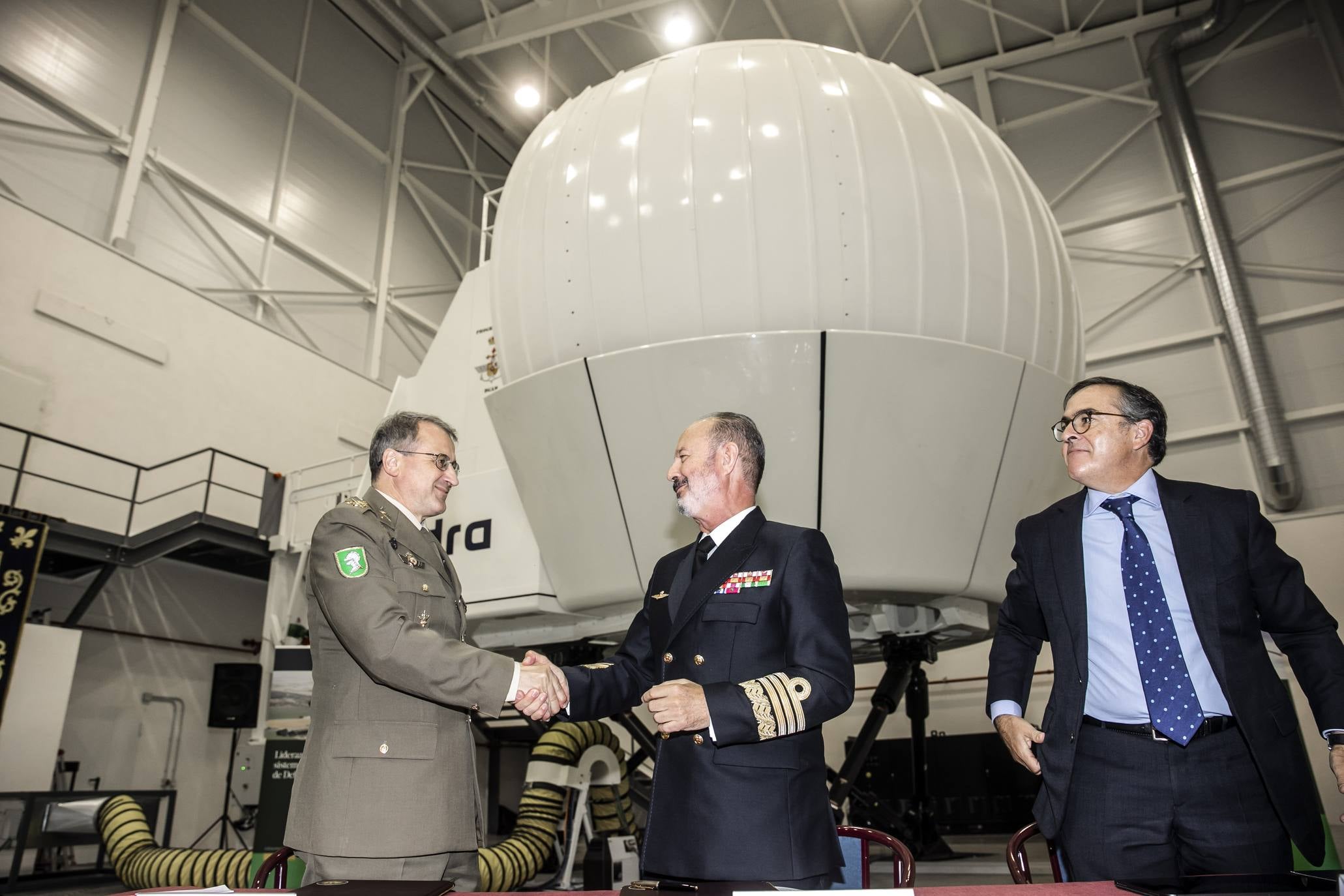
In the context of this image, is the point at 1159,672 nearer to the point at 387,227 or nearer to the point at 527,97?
the point at 387,227

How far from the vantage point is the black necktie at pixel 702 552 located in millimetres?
2168

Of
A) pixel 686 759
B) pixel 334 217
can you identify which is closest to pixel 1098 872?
pixel 686 759

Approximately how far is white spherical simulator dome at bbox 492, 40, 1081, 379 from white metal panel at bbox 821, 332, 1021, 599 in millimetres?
125

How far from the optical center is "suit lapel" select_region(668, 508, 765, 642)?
6.68ft

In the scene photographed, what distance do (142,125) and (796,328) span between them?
11076 millimetres

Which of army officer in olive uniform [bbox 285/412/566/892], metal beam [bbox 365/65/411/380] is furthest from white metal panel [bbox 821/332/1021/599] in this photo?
metal beam [bbox 365/65/411/380]

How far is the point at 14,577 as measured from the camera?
746cm

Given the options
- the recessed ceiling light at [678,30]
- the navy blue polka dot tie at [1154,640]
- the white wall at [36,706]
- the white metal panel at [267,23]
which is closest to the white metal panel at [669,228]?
the navy blue polka dot tie at [1154,640]

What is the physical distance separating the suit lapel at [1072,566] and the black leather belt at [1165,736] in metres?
0.14

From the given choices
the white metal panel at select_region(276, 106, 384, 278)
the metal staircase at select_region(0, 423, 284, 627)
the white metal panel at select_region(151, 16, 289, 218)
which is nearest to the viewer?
the metal staircase at select_region(0, 423, 284, 627)

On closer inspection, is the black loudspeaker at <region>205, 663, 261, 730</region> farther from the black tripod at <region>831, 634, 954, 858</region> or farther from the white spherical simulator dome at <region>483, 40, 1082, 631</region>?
the white spherical simulator dome at <region>483, 40, 1082, 631</region>

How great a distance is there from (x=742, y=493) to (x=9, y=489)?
9925 millimetres

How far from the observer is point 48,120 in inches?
404

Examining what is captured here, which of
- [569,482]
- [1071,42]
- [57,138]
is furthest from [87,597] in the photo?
[1071,42]
